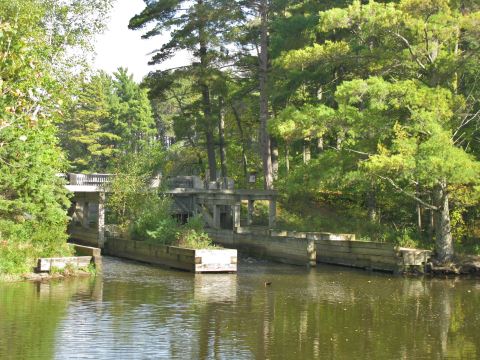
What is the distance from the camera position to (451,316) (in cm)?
1975

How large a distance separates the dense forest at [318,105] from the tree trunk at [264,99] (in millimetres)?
113

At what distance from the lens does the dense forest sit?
2534cm

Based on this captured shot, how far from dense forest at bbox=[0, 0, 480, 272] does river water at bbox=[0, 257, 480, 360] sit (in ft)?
13.6

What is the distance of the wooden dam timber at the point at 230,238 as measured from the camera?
3061cm

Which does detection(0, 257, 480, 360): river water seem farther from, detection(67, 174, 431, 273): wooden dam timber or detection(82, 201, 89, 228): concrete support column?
detection(82, 201, 89, 228): concrete support column

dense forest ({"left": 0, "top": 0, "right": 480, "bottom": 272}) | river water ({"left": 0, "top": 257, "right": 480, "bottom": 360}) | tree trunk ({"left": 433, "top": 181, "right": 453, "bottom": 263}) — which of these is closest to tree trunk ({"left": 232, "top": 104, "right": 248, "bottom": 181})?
dense forest ({"left": 0, "top": 0, "right": 480, "bottom": 272})

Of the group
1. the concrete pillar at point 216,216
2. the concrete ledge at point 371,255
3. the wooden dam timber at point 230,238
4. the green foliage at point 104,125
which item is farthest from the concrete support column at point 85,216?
the green foliage at point 104,125

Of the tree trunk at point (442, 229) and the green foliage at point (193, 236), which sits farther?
the green foliage at point (193, 236)

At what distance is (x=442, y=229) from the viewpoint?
29.5 m

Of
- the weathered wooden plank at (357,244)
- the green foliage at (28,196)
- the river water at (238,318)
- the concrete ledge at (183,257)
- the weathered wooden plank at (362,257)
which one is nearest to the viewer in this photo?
the river water at (238,318)

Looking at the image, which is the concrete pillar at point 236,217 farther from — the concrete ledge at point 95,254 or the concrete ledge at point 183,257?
the concrete ledge at point 95,254

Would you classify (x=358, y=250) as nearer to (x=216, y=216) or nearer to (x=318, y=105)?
(x=318, y=105)

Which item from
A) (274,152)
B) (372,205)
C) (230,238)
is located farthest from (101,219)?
(372,205)

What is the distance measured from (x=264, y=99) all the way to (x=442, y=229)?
1584 cm
